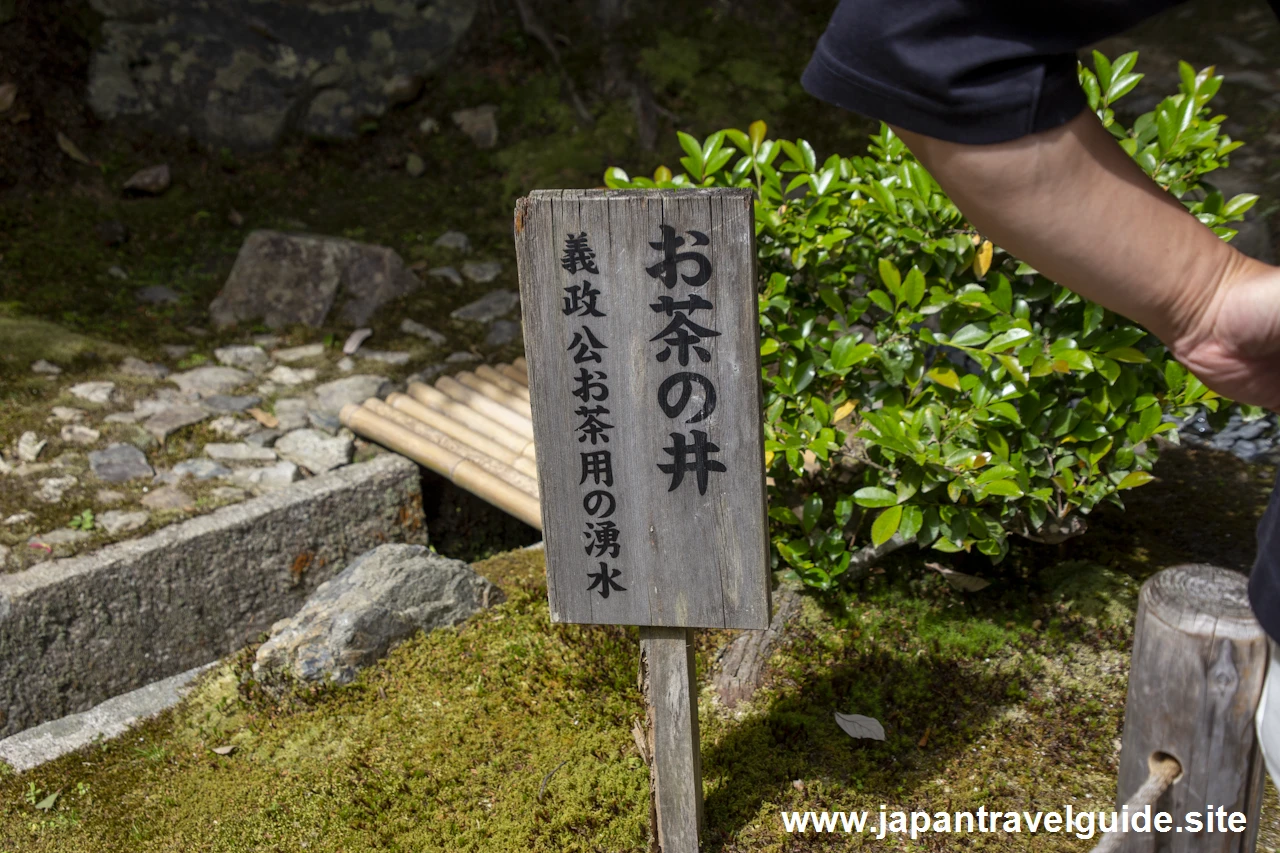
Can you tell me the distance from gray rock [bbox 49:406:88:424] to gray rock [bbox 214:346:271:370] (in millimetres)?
796

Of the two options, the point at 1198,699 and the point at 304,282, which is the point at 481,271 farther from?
the point at 1198,699

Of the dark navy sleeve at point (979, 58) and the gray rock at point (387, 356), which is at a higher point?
the dark navy sleeve at point (979, 58)

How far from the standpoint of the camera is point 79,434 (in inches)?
165

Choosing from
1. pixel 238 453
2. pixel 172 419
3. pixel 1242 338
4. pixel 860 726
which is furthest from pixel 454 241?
pixel 1242 338

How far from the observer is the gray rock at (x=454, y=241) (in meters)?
6.18

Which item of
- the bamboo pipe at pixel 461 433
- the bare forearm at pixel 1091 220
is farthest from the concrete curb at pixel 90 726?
the bare forearm at pixel 1091 220

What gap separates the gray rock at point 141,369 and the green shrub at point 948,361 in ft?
9.85

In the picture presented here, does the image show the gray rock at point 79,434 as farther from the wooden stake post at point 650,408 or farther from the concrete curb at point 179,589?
the wooden stake post at point 650,408

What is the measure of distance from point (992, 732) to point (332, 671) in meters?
1.99

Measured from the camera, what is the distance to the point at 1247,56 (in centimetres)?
637

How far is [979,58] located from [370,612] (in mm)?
2684

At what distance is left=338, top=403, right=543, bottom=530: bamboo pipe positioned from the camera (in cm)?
392

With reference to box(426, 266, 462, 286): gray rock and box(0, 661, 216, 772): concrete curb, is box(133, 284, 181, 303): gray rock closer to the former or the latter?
box(426, 266, 462, 286): gray rock

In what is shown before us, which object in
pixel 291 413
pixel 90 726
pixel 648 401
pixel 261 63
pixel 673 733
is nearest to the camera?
pixel 648 401
